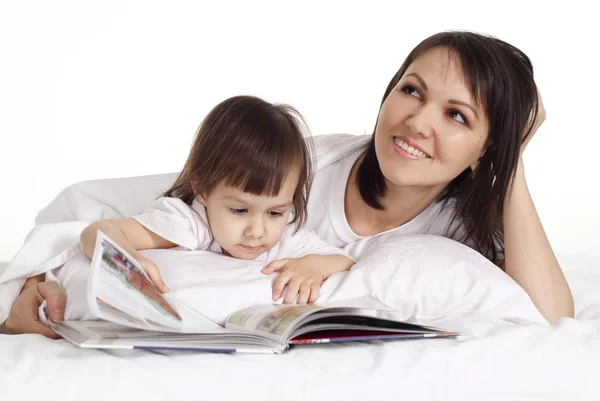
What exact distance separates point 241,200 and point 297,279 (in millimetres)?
273

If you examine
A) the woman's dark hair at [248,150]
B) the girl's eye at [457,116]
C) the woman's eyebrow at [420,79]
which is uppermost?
the woman's eyebrow at [420,79]

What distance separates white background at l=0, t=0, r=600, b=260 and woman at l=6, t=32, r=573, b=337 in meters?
2.15

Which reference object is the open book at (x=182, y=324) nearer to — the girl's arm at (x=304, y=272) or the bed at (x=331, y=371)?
the bed at (x=331, y=371)

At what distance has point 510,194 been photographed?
2.57 m

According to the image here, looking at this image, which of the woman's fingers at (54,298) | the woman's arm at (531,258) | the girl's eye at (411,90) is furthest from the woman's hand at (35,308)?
the woman's arm at (531,258)

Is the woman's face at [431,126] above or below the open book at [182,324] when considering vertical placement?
above

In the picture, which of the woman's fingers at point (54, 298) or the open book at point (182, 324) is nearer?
the open book at point (182, 324)

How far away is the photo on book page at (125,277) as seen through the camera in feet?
5.16

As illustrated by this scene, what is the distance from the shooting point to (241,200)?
2236 millimetres

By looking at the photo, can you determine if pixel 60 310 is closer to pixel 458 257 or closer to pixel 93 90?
pixel 458 257

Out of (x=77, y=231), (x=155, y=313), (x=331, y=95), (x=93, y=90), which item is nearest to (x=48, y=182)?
(x=93, y=90)

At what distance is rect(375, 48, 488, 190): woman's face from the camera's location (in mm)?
2420

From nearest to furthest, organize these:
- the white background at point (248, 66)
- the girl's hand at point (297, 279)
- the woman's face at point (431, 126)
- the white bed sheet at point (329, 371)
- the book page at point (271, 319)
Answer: the white bed sheet at point (329, 371)
the book page at point (271, 319)
the girl's hand at point (297, 279)
the woman's face at point (431, 126)
the white background at point (248, 66)

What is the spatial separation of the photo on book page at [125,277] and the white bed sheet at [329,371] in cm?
11
